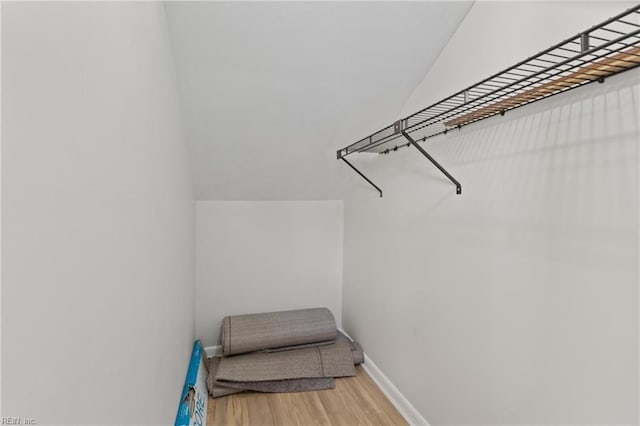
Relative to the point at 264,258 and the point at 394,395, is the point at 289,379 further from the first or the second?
the point at 264,258

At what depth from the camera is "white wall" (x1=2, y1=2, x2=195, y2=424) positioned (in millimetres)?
379

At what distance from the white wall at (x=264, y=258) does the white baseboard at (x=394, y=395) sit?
1.44 feet

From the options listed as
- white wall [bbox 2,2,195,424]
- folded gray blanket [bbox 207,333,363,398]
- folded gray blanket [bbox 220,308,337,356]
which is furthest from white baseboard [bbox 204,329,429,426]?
white wall [bbox 2,2,195,424]

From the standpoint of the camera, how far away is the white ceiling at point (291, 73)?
1.38 metres

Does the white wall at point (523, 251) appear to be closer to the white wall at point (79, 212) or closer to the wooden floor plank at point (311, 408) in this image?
the wooden floor plank at point (311, 408)

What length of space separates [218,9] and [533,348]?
1.72 meters

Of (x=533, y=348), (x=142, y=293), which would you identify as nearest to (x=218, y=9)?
(x=142, y=293)

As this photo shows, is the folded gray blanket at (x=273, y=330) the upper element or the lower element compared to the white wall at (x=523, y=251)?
lower

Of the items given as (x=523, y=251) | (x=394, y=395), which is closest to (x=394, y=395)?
(x=394, y=395)

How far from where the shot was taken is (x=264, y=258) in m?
2.60

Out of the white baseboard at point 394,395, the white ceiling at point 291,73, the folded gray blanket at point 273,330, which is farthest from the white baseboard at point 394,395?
the white ceiling at point 291,73

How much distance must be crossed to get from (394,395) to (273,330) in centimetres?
88

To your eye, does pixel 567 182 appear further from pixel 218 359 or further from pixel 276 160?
pixel 218 359

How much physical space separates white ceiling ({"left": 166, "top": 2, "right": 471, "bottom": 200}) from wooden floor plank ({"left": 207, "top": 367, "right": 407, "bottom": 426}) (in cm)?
142
